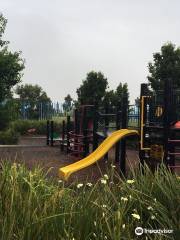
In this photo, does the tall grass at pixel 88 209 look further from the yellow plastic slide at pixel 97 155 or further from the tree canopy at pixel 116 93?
the tree canopy at pixel 116 93

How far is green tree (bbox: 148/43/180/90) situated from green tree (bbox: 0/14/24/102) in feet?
35.4

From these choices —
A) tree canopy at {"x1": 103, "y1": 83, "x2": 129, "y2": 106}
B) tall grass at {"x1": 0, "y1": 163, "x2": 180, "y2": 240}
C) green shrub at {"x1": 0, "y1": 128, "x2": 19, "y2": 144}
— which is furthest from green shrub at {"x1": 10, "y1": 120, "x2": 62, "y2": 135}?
tall grass at {"x1": 0, "y1": 163, "x2": 180, "y2": 240}

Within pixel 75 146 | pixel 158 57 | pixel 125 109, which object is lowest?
pixel 75 146

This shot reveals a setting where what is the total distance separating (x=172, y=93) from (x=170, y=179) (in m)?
5.67

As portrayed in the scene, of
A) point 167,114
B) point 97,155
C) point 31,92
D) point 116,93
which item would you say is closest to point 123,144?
point 97,155

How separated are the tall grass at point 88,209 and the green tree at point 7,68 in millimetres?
16040

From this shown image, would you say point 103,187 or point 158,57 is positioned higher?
point 158,57

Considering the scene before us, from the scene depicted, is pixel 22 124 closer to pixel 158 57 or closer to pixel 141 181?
pixel 158 57

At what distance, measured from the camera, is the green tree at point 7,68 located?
20469 mm

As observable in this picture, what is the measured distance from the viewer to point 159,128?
33.5ft

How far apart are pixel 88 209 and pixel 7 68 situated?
1712 cm

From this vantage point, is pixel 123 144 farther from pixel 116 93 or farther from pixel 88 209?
pixel 116 93

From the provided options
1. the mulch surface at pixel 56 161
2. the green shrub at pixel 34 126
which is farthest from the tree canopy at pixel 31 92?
the mulch surface at pixel 56 161

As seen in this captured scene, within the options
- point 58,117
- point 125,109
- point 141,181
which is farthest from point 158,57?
point 141,181
